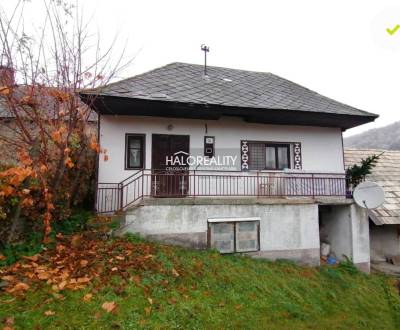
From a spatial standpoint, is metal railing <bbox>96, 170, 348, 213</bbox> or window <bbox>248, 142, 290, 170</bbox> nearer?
metal railing <bbox>96, 170, 348, 213</bbox>

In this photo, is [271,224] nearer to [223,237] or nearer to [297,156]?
[223,237]

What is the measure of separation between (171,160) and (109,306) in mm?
5473

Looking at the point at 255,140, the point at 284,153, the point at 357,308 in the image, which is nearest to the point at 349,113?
the point at 284,153

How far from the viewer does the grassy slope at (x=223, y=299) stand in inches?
169

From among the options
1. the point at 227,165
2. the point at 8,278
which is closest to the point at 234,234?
the point at 227,165

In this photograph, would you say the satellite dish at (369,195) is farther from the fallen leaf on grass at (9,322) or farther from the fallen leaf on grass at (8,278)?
the fallen leaf on grass at (8,278)

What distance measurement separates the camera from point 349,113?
970 cm

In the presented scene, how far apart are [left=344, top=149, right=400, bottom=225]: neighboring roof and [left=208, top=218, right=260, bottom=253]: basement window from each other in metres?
4.41

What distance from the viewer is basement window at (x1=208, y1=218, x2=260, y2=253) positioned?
7.61m

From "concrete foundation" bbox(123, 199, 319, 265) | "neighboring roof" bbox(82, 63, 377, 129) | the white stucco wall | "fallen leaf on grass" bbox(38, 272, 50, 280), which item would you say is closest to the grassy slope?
"fallen leaf on grass" bbox(38, 272, 50, 280)

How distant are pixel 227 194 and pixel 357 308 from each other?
4568 millimetres

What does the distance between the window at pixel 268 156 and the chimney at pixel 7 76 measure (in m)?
7.23

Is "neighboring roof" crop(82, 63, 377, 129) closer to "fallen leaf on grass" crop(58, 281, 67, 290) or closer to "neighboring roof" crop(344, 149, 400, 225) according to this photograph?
"neighboring roof" crop(344, 149, 400, 225)

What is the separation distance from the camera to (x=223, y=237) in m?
7.68
